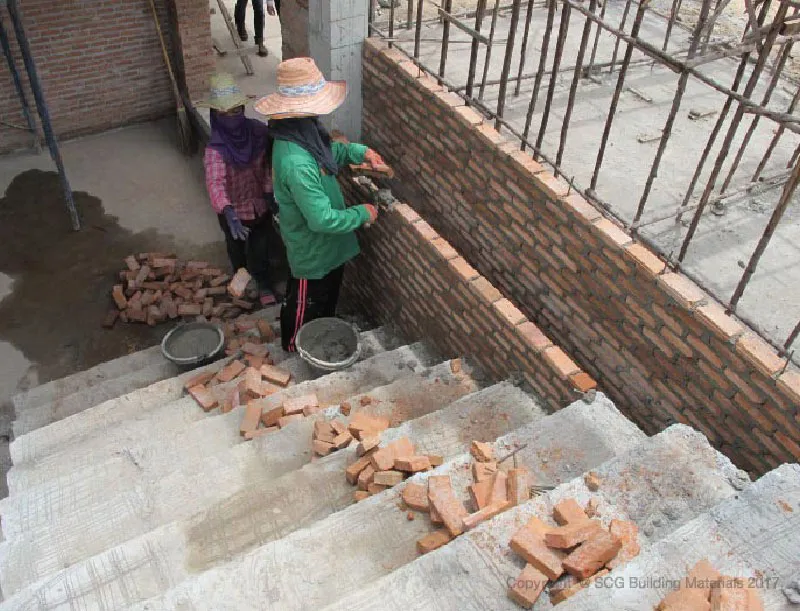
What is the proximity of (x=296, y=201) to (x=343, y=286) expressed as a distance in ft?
6.68

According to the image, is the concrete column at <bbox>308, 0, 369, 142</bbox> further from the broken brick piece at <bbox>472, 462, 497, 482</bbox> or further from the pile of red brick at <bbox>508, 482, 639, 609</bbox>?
the pile of red brick at <bbox>508, 482, 639, 609</bbox>

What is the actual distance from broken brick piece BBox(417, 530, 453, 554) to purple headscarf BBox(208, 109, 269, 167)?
3.78 meters

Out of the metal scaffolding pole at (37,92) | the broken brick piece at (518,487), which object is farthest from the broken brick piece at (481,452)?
the metal scaffolding pole at (37,92)

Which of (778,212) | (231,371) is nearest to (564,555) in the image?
(778,212)

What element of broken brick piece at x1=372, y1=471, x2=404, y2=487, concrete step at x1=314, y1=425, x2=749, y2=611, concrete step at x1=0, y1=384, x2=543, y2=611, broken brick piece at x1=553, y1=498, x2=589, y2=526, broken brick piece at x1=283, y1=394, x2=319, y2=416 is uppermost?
broken brick piece at x1=553, y1=498, x2=589, y2=526

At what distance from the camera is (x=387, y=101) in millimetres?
5520

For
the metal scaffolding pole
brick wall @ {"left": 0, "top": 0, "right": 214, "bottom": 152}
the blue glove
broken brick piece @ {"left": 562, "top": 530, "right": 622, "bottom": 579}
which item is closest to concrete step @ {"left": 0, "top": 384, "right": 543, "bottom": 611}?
broken brick piece @ {"left": 562, "top": 530, "right": 622, "bottom": 579}

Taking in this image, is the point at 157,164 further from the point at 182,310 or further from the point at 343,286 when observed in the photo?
the point at 343,286

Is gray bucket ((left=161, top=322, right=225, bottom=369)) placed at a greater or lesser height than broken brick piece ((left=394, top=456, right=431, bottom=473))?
lesser

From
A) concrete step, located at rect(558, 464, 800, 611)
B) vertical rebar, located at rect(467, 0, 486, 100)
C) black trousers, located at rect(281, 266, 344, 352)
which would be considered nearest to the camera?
concrete step, located at rect(558, 464, 800, 611)

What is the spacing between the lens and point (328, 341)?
17.3ft

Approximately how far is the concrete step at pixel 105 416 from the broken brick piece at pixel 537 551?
106 inches

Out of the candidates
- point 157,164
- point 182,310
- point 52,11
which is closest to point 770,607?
point 182,310

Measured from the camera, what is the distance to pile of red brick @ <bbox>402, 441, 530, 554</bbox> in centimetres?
290
